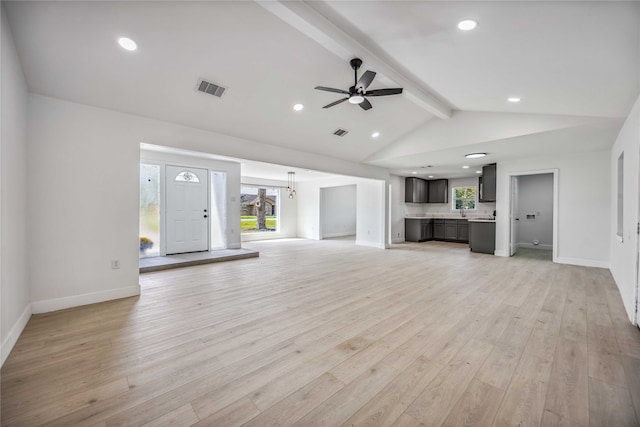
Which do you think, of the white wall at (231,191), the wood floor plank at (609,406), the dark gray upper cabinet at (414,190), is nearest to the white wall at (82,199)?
the white wall at (231,191)

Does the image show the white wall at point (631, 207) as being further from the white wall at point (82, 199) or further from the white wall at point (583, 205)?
the white wall at point (82, 199)

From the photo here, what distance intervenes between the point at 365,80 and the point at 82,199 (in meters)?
3.86

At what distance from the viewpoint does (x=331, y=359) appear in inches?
85.4

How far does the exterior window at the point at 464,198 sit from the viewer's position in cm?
989

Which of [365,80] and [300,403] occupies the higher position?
[365,80]

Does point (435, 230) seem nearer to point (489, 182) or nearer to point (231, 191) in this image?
point (489, 182)

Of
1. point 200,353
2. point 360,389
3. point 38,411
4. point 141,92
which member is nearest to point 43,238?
point 141,92

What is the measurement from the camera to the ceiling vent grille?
11.7ft

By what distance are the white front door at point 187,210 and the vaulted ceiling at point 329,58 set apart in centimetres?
264

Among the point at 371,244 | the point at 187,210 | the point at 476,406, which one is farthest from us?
the point at 371,244

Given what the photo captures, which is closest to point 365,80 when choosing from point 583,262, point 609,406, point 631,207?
point 609,406

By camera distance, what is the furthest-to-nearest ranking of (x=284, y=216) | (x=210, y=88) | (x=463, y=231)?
(x=284, y=216)
(x=463, y=231)
(x=210, y=88)

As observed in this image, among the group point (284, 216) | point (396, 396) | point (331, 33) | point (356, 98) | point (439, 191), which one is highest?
point (331, 33)

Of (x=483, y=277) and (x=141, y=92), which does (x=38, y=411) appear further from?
(x=483, y=277)
